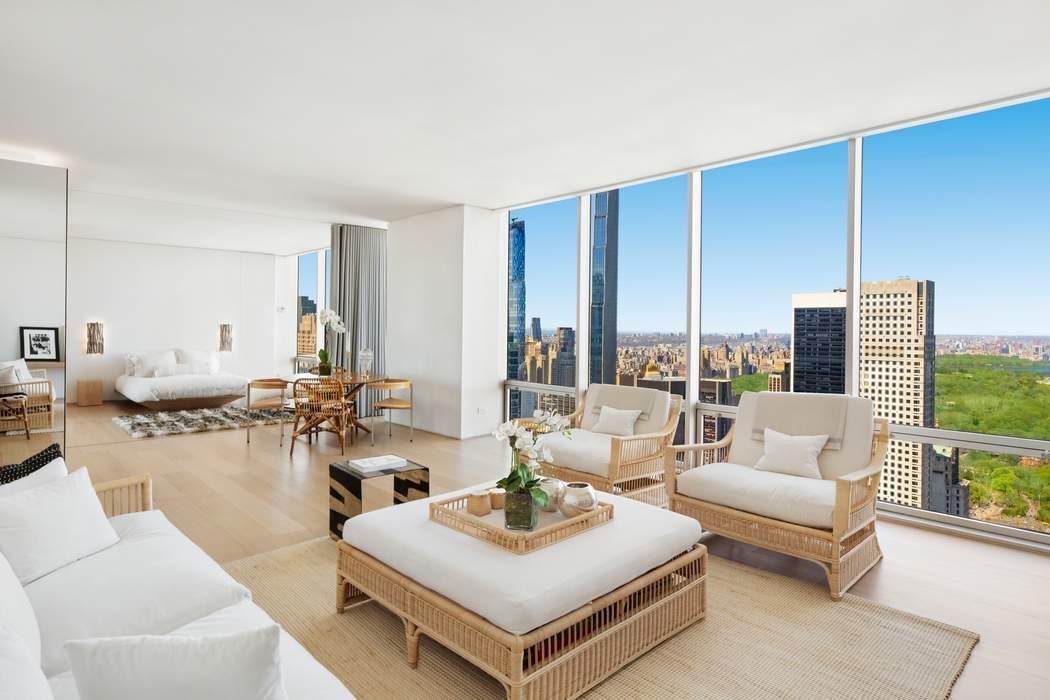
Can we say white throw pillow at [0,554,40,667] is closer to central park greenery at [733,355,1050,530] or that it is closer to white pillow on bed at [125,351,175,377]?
central park greenery at [733,355,1050,530]

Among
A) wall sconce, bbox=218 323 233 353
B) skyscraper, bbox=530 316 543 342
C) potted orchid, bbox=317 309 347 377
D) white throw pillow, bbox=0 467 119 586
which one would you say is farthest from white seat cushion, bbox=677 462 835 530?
wall sconce, bbox=218 323 233 353

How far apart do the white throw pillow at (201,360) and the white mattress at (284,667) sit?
852 cm

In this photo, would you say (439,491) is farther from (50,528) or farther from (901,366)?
(901,366)

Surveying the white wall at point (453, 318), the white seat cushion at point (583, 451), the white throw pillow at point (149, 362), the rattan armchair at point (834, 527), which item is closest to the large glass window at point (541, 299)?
the white wall at point (453, 318)

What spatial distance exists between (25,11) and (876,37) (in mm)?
3948

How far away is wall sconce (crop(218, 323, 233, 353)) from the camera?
942cm

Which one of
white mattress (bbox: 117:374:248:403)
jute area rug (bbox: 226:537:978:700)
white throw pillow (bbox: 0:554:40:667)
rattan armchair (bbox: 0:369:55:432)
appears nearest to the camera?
white throw pillow (bbox: 0:554:40:667)

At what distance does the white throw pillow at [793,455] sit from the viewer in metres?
3.53

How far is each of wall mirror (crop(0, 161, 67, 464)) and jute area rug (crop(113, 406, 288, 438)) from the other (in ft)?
6.25

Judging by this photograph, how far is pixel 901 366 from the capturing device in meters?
4.16

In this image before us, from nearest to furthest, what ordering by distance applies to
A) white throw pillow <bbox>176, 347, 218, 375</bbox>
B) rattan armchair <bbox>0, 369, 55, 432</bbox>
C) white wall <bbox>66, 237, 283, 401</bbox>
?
rattan armchair <bbox>0, 369, 55, 432</bbox> < white wall <bbox>66, 237, 283, 401</bbox> < white throw pillow <bbox>176, 347, 218, 375</bbox>

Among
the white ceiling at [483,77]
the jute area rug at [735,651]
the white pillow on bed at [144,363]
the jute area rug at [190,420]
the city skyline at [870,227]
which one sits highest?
the white ceiling at [483,77]

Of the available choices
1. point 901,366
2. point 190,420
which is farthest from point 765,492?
point 190,420

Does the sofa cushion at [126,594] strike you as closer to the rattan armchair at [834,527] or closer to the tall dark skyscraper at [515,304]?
the rattan armchair at [834,527]
